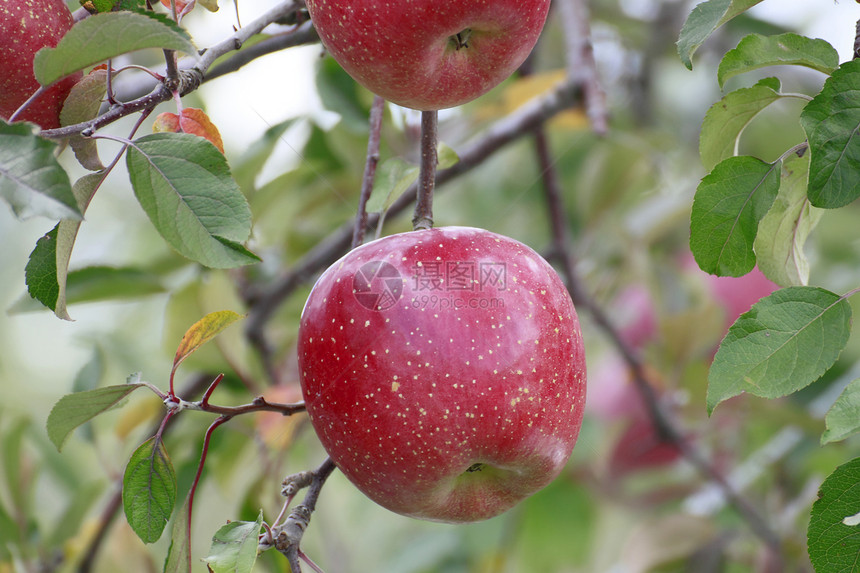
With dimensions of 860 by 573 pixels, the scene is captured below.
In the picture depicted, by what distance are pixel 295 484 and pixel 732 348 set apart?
340 mm

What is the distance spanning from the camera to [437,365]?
0.56m

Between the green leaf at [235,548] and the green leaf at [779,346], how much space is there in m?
0.31

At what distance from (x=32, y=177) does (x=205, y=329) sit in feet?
0.65

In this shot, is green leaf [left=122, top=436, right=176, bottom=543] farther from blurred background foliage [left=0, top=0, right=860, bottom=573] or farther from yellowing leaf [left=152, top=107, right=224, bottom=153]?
blurred background foliage [left=0, top=0, right=860, bottom=573]

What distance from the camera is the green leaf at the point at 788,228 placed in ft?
1.91

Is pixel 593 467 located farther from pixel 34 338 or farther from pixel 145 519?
pixel 34 338

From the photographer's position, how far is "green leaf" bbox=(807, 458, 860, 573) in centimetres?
52

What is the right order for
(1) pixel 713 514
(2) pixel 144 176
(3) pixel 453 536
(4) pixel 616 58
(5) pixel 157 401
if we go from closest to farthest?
(2) pixel 144 176, (5) pixel 157 401, (1) pixel 713 514, (3) pixel 453 536, (4) pixel 616 58

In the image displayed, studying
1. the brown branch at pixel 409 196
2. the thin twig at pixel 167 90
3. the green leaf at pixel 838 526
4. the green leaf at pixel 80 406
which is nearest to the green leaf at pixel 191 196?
the thin twig at pixel 167 90

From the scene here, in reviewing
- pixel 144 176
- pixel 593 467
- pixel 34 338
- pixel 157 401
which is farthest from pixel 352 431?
pixel 34 338

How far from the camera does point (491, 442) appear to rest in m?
0.58

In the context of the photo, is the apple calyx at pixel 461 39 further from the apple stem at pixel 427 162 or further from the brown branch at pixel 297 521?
the brown branch at pixel 297 521

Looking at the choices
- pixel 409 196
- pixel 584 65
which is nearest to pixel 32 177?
pixel 409 196

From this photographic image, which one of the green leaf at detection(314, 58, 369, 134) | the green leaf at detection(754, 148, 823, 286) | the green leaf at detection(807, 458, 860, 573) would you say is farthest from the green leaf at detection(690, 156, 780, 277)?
the green leaf at detection(314, 58, 369, 134)
